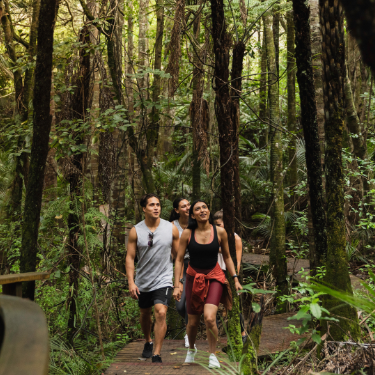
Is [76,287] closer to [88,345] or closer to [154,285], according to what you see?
[88,345]

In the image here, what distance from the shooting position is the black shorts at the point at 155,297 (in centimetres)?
579

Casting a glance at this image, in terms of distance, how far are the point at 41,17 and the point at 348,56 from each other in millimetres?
10597

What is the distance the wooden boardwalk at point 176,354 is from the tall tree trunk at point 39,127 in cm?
177

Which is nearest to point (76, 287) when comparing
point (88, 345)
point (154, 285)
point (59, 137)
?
point (88, 345)

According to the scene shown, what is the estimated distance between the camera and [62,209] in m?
6.55

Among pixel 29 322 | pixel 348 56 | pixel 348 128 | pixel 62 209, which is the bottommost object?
pixel 29 322

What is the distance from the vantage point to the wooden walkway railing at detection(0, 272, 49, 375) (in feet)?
3.88

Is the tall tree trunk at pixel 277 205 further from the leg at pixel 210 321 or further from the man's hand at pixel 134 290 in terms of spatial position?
the man's hand at pixel 134 290

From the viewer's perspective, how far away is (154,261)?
5.93 metres

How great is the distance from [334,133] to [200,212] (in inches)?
78.6

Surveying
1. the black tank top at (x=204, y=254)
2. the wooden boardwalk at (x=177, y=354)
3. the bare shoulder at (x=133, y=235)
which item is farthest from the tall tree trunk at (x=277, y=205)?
the bare shoulder at (x=133, y=235)

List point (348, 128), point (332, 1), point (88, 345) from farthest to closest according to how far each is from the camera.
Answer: point (348, 128), point (88, 345), point (332, 1)

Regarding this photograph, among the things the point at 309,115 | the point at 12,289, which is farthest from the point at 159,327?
the point at 309,115

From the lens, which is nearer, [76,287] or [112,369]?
[112,369]
